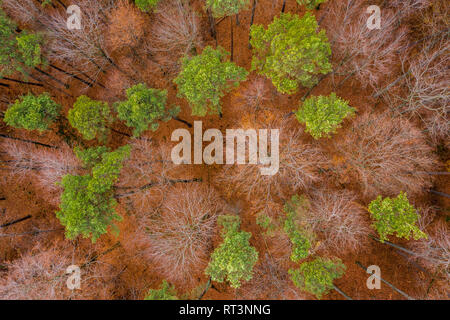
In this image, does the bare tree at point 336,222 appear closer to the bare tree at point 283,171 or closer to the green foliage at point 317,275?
the green foliage at point 317,275

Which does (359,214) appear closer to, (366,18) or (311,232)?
(311,232)

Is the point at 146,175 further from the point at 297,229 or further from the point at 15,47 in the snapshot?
the point at 15,47

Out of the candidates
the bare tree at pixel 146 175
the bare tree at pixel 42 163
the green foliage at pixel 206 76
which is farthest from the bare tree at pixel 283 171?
the bare tree at pixel 42 163

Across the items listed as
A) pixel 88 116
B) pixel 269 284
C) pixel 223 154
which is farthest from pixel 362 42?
pixel 88 116

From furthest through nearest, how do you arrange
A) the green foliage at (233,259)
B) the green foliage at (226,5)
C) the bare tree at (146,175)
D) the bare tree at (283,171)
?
the bare tree at (283,171) → the bare tree at (146,175) → the green foliage at (226,5) → the green foliage at (233,259)

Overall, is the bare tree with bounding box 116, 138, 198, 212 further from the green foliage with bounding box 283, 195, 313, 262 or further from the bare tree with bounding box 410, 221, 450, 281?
the bare tree with bounding box 410, 221, 450, 281

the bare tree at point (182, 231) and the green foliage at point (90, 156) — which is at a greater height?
the green foliage at point (90, 156)

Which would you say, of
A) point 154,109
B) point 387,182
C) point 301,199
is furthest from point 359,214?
point 154,109
